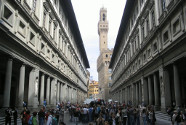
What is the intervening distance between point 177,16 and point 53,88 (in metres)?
23.4

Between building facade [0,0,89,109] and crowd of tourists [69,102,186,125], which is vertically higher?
building facade [0,0,89,109]

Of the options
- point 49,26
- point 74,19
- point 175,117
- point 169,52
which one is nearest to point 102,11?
point 74,19

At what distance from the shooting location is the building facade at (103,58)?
11831cm

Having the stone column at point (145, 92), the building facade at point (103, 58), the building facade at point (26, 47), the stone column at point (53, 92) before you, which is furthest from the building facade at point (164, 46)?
the building facade at point (103, 58)

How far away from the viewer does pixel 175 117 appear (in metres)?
12.3

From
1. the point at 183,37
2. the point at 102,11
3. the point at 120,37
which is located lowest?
the point at 183,37

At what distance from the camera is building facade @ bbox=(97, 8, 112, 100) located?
118312 millimetres

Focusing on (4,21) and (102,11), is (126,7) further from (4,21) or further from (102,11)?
(102,11)

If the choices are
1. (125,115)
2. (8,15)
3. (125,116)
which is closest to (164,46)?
(125,115)

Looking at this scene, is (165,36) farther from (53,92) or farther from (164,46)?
(53,92)

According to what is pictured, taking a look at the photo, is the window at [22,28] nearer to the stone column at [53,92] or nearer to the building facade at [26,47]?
the building facade at [26,47]

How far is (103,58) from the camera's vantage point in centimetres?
12344

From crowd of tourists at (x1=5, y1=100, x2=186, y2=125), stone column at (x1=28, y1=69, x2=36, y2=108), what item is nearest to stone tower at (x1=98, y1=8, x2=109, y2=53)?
stone column at (x1=28, y1=69, x2=36, y2=108)

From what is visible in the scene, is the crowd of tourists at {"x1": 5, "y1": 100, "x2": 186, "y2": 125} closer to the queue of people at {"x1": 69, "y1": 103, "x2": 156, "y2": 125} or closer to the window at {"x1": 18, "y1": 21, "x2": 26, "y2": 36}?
the queue of people at {"x1": 69, "y1": 103, "x2": 156, "y2": 125}
